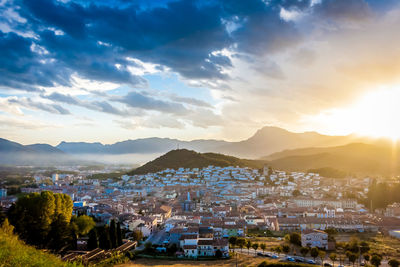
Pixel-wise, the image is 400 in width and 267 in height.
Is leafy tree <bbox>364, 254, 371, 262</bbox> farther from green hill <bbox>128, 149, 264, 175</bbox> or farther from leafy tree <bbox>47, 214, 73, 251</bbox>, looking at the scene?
green hill <bbox>128, 149, 264, 175</bbox>

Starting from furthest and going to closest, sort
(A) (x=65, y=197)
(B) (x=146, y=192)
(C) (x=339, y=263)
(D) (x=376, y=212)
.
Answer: (B) (x=146, y=192), (D) (x=376, y=212), (A) (x=65, y=197), (C) (x=339, y=263)

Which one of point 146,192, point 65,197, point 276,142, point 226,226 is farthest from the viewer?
point 276,142

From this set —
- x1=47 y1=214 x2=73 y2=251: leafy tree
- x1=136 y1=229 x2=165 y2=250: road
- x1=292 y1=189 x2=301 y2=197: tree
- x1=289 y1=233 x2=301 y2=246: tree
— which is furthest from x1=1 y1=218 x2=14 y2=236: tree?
x1=292 y1=189 x2=301 y2=197: tree

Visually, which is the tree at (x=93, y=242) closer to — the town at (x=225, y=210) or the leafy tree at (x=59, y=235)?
the town at (x=225, y=210)

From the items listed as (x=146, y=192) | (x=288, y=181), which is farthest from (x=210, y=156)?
(x=146, y=192)

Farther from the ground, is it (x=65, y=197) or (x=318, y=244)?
(x=65, y=197)

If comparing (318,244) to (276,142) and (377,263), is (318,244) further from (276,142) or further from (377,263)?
(276,142)

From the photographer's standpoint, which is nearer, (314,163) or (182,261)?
(182,261)
